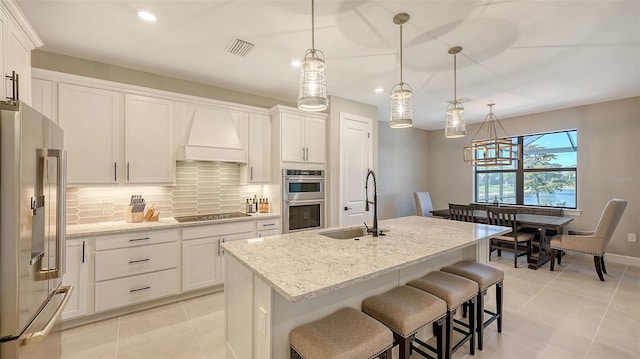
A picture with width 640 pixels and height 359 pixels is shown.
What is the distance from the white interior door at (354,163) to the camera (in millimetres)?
4346

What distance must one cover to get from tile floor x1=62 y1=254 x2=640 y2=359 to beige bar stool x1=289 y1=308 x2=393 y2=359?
1.17 metres

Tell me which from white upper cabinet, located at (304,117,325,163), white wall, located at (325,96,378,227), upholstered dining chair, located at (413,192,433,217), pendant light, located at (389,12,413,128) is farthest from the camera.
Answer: upholstered dining chair, located at (413,192,433,217)

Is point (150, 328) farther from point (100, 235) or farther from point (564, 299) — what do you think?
point (564, 299)

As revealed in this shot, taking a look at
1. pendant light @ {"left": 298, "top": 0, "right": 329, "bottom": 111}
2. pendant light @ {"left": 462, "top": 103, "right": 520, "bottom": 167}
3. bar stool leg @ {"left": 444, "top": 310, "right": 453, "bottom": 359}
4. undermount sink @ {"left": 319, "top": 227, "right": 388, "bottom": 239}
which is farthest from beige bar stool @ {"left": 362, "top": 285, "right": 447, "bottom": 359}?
pendant light @ {"left": 462, "top": 103, "right": 520, "bottom": 167}

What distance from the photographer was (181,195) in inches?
138

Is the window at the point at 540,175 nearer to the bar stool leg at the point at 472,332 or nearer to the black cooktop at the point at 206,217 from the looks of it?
the bar stool leg at the point at 472,332

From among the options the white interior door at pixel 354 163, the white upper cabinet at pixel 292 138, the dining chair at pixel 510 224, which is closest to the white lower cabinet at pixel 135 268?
the white upper cabinet at pixel 292 138

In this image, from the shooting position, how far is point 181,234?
305cm

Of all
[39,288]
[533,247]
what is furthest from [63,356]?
[533,247]

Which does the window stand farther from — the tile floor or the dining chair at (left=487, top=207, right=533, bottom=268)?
the tile floor

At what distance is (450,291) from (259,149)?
2916 mm

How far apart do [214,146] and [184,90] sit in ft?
2.77

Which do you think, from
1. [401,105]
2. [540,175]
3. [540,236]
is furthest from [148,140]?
[540,175]

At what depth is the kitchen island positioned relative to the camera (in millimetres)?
1361
